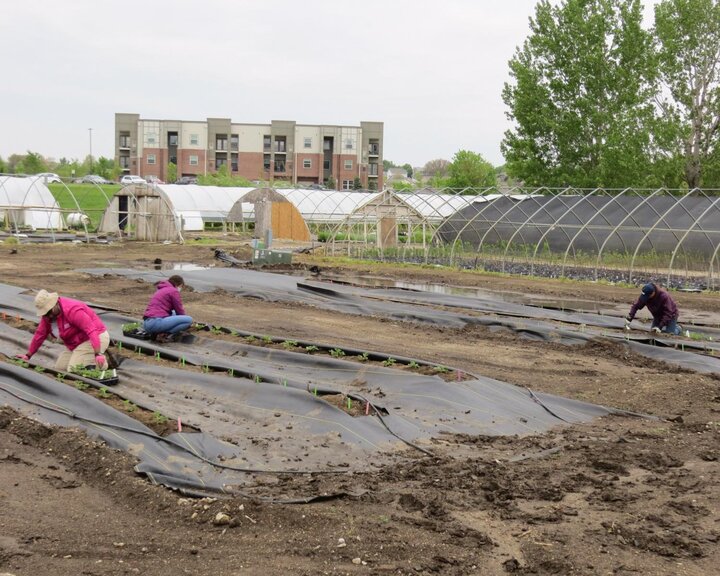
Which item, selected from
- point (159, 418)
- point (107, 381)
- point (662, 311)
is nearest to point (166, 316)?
point (107, 381)

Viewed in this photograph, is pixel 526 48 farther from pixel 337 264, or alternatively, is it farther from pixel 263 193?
pixel 337 264

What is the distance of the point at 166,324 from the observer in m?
11.1

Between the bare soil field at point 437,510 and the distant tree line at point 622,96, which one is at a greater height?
the distant tree line at point 622,96

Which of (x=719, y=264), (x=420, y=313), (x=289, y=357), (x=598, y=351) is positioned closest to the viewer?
(x=289, y=357)

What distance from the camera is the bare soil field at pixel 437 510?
4852 mm

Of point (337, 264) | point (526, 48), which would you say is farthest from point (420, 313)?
point (526, 48)

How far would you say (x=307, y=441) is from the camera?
285 inches

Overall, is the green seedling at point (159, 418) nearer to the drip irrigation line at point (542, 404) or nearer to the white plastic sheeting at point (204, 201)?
the drip irrigation line at point (542, 404)

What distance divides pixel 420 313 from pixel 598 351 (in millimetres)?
3934

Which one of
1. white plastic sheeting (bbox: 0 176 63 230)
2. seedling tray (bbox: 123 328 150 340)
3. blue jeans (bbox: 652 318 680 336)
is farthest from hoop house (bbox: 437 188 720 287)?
white plastic sheeting (bbox: 0 176 63 230)

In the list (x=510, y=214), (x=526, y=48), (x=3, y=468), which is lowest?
(x=3, y=468)

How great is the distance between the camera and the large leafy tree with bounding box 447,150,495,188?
201 ft

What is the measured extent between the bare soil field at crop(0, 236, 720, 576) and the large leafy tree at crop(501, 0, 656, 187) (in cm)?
2698

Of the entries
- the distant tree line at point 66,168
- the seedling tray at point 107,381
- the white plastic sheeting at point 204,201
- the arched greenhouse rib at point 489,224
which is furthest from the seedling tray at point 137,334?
the distant tree line at point 66,168
